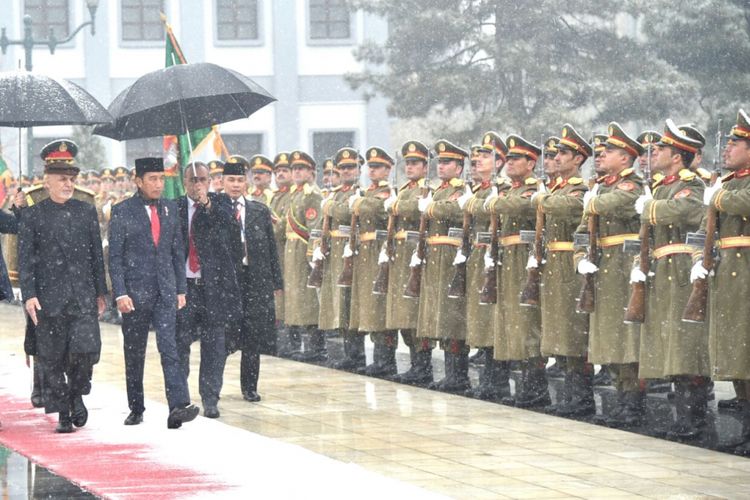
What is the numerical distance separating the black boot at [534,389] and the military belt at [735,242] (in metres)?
2.58

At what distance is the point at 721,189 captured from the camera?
32.9ft

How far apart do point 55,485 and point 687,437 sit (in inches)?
150

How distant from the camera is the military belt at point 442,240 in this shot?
44.7 ft

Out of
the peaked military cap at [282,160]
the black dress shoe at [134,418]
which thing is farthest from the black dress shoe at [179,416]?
the peaked military cap at [282,160]

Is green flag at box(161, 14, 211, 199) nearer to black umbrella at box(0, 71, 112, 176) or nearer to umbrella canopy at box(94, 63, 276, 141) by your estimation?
umbrella canopy at box(94, 63, 276, 141)

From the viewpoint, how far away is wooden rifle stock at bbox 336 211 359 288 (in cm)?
1516

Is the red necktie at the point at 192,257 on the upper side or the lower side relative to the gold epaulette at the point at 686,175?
lower

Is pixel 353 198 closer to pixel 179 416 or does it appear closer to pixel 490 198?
pixel 490 198

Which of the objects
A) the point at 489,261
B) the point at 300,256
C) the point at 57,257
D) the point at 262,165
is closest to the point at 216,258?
the point at 57,257

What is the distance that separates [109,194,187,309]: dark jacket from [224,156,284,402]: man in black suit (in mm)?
1450

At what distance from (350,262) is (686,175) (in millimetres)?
5071

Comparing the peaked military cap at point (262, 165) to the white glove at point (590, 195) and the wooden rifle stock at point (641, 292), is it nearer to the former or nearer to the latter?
the white glove at point (590, 195)

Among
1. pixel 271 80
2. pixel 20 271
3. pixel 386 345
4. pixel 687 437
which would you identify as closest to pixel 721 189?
pixel 687 437

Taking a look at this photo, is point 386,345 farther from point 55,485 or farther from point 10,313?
point 10,313
